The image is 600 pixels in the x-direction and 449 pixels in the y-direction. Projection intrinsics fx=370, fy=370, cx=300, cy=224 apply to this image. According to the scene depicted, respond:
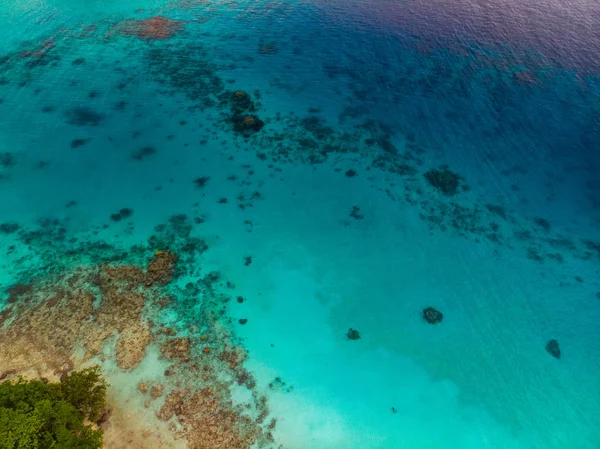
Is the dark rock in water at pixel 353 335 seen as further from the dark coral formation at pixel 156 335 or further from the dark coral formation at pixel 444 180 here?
the dark coral formation at pixel 444 180

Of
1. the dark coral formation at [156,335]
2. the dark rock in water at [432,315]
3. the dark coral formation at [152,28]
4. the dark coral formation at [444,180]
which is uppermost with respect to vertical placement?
the dark coral formation at [152,28]

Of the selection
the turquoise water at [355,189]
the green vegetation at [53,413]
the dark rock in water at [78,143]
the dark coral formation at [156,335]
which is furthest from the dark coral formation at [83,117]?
the green vegetation at [53,413]

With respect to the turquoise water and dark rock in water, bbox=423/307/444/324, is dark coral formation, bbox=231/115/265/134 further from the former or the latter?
dark rock in water, bbox=423/307/444/324

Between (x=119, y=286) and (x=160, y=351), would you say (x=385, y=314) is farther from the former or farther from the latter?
(x=119, y=286)

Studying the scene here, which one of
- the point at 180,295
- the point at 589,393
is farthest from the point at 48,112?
the point at 589,393

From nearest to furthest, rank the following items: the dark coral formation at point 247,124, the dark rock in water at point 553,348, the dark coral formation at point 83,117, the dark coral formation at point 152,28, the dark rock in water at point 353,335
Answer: the dark rock in water at point 553,348 → the dark rock in water at point 353,335 → the dark coral formation at point 83,117 → the dark coral formation at point 247,124 → the dark coral formation at point 152,28

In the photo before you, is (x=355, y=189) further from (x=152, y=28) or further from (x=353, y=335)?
(x=152, y=28)

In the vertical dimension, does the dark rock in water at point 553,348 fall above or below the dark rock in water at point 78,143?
above
